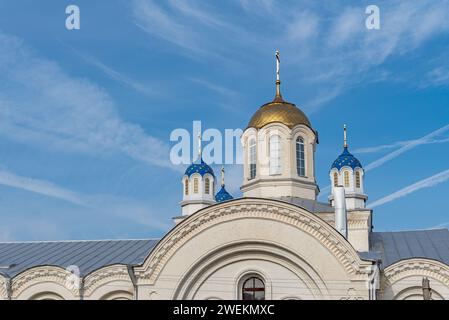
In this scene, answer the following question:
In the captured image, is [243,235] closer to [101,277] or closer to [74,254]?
[101,277]

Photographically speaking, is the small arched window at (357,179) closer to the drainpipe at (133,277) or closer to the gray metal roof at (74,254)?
the gray metal roof at (74,254)

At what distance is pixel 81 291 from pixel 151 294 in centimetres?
405

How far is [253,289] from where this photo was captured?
27.3m

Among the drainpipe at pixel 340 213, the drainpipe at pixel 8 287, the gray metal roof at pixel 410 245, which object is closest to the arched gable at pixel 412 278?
the gray metal roof at pixel 410 245

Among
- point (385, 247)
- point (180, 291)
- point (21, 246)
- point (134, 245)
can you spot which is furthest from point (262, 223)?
point (21, 246)

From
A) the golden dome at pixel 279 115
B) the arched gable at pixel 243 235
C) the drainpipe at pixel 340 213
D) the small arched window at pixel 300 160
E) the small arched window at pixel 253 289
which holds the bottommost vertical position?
the small arched window at pixel 253 289

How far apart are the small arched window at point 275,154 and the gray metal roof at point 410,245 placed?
565cm

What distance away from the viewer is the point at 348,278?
1011 inches

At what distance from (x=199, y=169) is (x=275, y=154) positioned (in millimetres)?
6551

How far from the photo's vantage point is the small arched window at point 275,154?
1297 inches

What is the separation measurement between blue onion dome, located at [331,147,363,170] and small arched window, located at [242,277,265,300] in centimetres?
896
